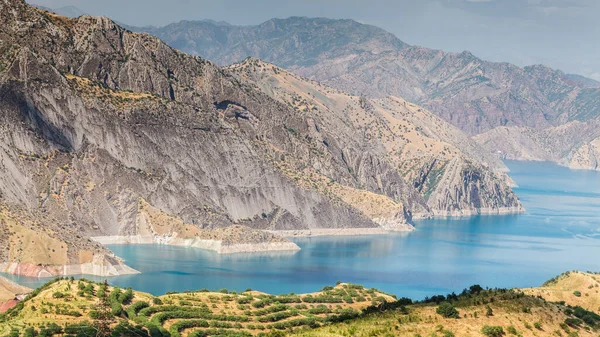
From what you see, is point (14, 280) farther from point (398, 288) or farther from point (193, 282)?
point (398, 288)

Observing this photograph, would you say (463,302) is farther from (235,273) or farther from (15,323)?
(235,273)

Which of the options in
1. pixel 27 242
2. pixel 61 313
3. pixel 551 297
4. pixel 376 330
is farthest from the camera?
pixel 27 242

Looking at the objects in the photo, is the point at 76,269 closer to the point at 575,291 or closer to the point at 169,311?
the point at 169,311

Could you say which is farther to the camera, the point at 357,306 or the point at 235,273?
the point at 235,273

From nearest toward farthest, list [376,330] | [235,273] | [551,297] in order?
[376,330] < [551,297] < [235,273]

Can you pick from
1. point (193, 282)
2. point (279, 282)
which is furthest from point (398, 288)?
point (193, 282)

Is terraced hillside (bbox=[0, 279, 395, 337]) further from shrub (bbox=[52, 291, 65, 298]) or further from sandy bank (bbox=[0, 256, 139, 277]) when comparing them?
sandy bank (bbox=[0, 256, 139, 277])

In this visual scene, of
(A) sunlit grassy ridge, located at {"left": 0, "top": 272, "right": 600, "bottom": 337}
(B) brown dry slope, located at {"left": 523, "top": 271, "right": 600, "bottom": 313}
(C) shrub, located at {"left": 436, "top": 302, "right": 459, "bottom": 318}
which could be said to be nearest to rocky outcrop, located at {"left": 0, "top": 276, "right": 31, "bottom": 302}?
(A) sunlit grassy ridge, located at {"left": 0, "top": 272, "right": 600, "bottom": 337}
